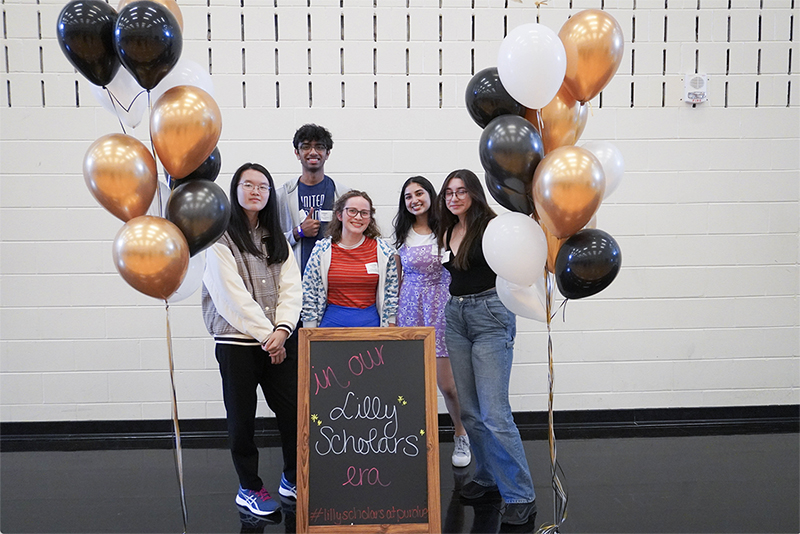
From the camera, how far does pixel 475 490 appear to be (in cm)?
268

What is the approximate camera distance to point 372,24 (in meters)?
3.48

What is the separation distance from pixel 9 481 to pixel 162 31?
251cm

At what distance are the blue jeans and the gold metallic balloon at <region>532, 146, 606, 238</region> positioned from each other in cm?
82

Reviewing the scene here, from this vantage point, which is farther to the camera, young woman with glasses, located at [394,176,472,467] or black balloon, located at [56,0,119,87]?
young woman with glasses, located at [394,176,472,467]

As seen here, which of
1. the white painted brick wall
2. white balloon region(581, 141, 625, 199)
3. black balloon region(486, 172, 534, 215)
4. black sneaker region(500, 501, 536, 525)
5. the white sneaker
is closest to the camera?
black balloon region(486, 172, 534, 215)

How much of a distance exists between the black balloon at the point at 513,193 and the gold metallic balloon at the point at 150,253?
1.03m

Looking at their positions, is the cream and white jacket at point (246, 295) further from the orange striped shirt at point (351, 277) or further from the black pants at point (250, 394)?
the orange striped shirt at point (351, 277)

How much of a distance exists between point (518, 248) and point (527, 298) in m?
0.27

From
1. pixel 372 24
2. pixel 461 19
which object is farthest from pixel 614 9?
pixel 372 24

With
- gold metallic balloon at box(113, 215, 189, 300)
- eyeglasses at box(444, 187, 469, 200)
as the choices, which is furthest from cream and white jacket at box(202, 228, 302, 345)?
eyeglasses at box(444, 187, 469, 200)

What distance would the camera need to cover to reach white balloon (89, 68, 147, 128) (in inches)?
73.8

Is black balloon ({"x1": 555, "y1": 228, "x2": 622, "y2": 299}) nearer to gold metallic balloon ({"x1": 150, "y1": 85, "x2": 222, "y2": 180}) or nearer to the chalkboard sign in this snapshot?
the chalkboard sign

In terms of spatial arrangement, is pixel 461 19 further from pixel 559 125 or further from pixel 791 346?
pixel 791 346

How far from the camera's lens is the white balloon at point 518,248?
1.88 meters
